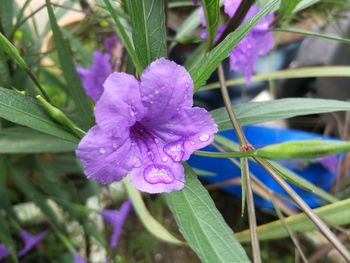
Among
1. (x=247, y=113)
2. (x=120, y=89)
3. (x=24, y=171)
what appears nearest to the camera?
(x=120, y=89)

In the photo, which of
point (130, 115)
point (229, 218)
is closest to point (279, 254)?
point (229, 218)

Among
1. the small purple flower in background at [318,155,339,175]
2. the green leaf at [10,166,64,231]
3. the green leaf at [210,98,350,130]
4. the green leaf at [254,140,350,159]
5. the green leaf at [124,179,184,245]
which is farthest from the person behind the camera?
the small purple flower in background at [318,155,339,175]

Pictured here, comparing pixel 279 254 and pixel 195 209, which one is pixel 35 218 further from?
pixel 195 209

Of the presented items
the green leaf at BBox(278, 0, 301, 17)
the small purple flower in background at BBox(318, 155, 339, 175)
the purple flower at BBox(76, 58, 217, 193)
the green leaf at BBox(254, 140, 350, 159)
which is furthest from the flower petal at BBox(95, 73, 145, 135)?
the small purple flower in background at BBox(318, 155, 339, 175)

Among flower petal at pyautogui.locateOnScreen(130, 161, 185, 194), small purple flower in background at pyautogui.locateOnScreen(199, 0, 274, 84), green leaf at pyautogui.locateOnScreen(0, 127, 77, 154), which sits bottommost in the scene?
flower petal at pyautogui.locateOnScreen(130, 161, 185, 194)

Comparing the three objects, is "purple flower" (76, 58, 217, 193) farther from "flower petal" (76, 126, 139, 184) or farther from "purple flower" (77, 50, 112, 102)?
"purple flower" (77, 50, 112, 102)

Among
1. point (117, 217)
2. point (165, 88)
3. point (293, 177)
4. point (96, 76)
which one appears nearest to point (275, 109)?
point (293, 177)

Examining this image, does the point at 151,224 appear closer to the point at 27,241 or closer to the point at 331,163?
the point at 27,241
